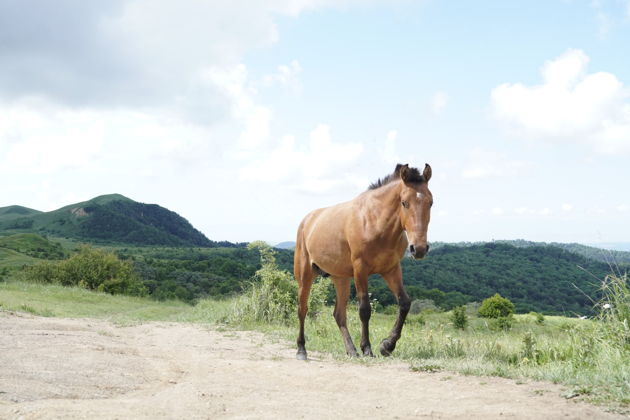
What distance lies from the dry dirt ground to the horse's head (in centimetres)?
160

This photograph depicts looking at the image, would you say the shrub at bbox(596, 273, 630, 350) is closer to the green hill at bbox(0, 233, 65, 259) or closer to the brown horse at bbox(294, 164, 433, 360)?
the brown horse at bbox(294, 164, 433, 360)

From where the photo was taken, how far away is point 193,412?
4336 millimetres

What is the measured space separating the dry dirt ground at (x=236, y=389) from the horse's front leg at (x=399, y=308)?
730 millimetres

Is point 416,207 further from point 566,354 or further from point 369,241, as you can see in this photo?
point 566,354

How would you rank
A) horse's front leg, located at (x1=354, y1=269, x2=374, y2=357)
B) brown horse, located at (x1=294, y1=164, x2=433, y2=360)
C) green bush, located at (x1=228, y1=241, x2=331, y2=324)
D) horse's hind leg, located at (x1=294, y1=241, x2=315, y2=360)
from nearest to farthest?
brown horse, located at (x1=294, y1=164, x2=433, y2=360) → horse's front leg, located at (x1=354, y1=269, x2=374, y2=357) → horse's hind leg, located at (x1=294, y1=241, x2=315, y2=360) → green bush, located at (x1=228, y1=241, x2=331, y2=324)

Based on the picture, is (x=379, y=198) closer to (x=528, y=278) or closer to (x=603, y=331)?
(x=603, y=331)

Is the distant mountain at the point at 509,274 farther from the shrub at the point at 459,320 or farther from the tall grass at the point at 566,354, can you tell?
the tall grass at the point at 566,354

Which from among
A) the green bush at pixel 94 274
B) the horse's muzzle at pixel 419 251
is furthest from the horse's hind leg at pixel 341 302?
the green bush at pixel 94 274

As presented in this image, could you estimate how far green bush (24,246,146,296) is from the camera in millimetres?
34688

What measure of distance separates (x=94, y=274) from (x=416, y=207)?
33.6 meters

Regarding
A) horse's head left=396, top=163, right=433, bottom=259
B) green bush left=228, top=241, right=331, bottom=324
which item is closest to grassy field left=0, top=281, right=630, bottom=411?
green bush left=228, top=241, right=331, bottom=324

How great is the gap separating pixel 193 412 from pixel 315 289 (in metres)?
11.2

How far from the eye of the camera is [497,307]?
177 feet

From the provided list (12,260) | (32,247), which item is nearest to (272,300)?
(12,260)
